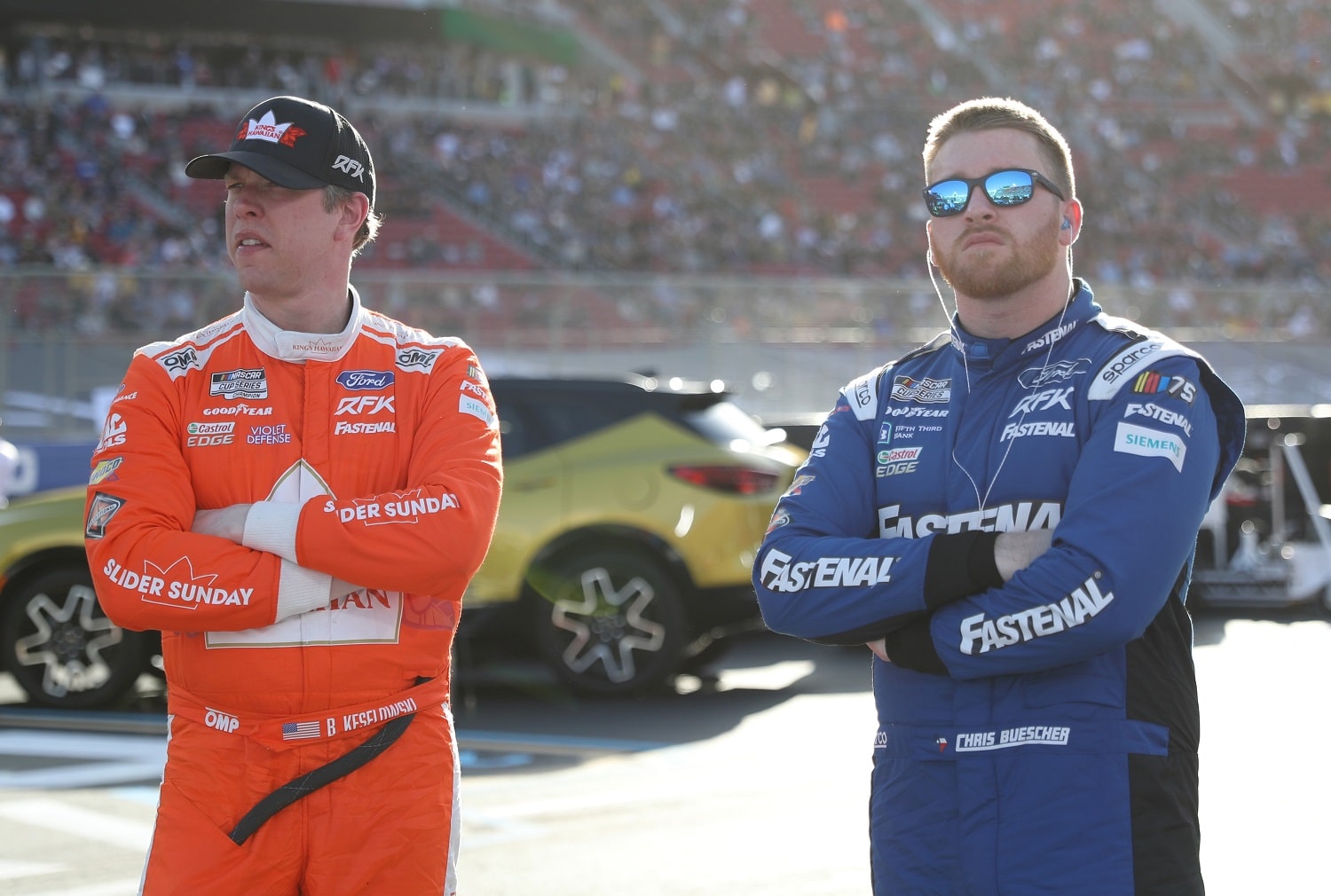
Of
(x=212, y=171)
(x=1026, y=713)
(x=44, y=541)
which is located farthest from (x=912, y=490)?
(x=44, y=541)

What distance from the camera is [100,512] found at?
115 inches

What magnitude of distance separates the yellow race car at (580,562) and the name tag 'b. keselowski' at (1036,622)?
243 inches

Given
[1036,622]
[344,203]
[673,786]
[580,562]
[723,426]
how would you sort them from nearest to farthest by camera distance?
[1036,622]
[344,203]
[673,786]
[580,562]
[723,426]

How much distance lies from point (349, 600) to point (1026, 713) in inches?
46.7

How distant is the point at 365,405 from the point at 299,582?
13.7 inches

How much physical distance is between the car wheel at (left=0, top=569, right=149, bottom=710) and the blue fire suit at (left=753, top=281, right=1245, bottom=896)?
256 inches

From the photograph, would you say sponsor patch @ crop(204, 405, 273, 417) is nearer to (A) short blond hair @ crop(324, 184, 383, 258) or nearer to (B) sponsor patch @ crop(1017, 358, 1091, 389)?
(A) short blond hair @ crop(324, 184, 383, 258)

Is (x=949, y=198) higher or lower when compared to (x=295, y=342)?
higher

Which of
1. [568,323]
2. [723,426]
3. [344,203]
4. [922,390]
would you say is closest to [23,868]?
[344,203]

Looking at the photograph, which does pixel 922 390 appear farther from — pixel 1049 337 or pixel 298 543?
pixel 298 543

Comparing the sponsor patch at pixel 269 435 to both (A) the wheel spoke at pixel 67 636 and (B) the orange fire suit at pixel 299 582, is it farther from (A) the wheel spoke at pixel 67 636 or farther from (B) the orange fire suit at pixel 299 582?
(A) the wheel spoke at pixel 67 636

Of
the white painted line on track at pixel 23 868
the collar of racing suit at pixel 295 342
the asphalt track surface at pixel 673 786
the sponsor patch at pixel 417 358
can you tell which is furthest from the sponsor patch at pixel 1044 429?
the white painted line on track at pixel 23 868

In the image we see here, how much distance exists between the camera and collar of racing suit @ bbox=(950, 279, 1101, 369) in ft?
8.97

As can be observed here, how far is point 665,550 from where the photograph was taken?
873 centimetres
